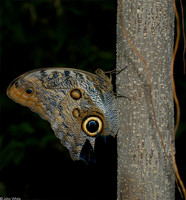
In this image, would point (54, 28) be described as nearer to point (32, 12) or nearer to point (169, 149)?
point (32, 12)

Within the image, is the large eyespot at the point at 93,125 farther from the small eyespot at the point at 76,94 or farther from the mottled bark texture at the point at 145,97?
the mottled bark texture at the point at 145,97

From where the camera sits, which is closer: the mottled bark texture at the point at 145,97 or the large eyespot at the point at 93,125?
the mottled bark texture at the point at 145,97

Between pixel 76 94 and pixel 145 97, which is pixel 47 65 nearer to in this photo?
pixel 76 94

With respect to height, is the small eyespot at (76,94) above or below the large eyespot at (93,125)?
above

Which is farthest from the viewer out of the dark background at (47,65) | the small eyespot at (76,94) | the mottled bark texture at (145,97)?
the dark background at (47,65)

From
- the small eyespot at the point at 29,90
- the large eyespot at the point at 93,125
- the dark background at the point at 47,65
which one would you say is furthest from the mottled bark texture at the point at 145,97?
the dark background at the point at 47,65

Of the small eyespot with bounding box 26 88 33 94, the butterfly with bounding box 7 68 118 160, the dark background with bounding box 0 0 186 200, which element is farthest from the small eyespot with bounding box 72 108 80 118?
the dark background with bounding box 0 0 186 200

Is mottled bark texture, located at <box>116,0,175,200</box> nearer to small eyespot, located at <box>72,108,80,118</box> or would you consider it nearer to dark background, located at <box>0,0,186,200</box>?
small eyespot, located at <box>72,108,80,118</box>
